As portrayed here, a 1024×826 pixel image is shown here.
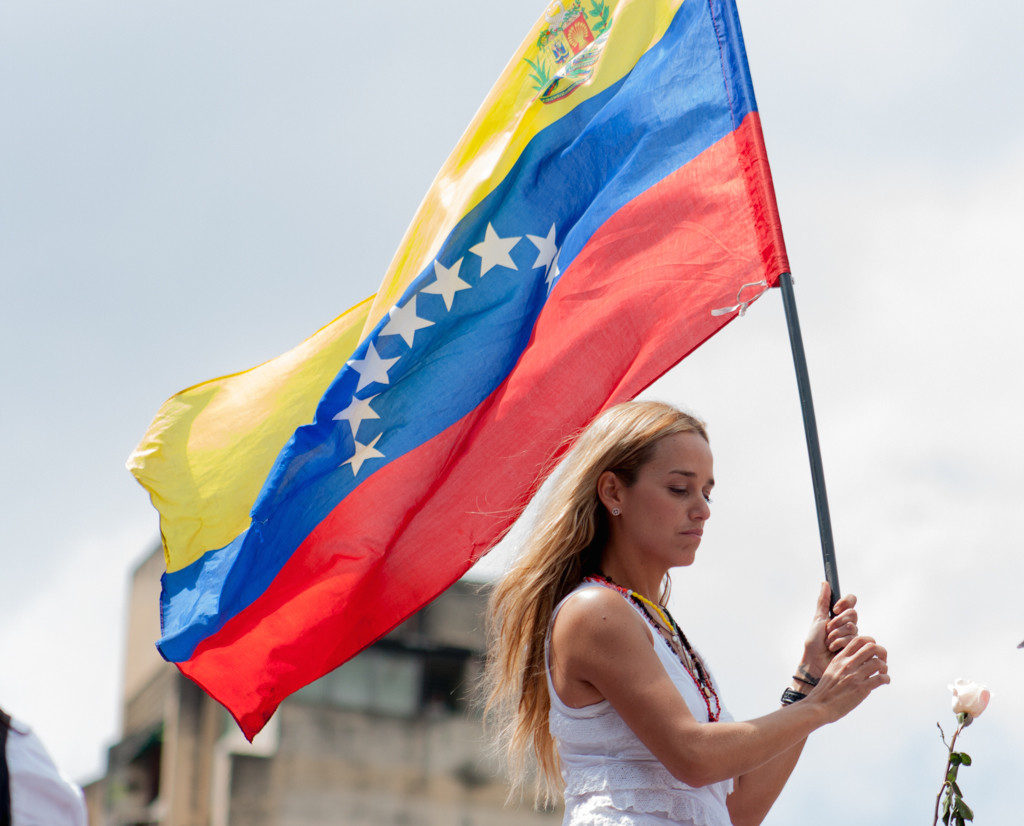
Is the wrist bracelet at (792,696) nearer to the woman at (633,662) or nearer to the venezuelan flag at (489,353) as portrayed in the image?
the woman at (633,662)

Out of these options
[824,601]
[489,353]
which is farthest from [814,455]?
[489,353]

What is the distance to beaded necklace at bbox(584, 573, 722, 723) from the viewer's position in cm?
463

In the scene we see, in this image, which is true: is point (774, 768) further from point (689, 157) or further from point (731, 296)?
point (689, 157)

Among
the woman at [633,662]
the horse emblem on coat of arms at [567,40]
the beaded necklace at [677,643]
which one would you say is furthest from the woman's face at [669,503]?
the horse emblem on coat of arms at [567,40]


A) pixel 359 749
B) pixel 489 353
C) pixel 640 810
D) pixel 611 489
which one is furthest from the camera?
pixel 359 749

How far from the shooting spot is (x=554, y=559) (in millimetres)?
4906

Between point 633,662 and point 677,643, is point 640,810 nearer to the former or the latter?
point 633,662

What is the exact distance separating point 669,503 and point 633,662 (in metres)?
0.57

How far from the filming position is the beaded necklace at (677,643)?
15.2 ft

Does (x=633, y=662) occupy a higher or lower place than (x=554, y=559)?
lower

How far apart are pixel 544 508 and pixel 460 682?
22904 mm

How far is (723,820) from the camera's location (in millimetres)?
4477

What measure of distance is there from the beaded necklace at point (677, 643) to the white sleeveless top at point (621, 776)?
0.19 ft

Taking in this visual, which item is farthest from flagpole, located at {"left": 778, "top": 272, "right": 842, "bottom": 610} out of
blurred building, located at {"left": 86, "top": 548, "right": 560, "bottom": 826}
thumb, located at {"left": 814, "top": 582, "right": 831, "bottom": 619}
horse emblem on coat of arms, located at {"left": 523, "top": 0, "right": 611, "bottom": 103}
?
blurred building, located at {"left": 86, "top": 548, "right": 560, "bottom": 826}
